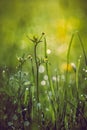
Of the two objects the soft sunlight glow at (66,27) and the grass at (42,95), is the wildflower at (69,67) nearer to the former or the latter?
the grass at (42,95)

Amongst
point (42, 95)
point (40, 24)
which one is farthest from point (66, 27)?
point (42, 95)

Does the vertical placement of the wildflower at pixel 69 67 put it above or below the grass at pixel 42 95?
above

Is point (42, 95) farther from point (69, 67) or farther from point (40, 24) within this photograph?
point (40, 24)

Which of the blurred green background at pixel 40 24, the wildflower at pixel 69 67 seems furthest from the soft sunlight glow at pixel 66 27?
the wildflower at pixel 69 67

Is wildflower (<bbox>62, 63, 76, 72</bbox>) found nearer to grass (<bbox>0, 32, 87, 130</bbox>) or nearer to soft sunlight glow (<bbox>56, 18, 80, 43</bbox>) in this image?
grass (<bbox>0, 32, 87, 130</bbox>)

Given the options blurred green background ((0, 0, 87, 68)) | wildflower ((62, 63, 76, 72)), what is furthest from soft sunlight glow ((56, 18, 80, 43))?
wildflower ((62, 63, 76, 72))

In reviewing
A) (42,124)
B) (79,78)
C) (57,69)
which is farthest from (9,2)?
(42,124)

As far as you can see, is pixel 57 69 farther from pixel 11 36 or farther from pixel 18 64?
pixel 11 36
